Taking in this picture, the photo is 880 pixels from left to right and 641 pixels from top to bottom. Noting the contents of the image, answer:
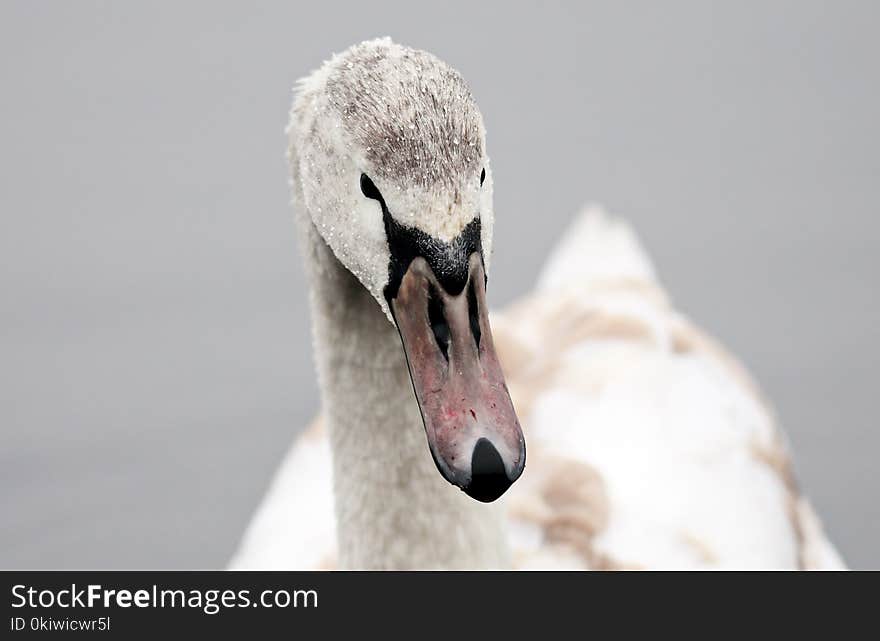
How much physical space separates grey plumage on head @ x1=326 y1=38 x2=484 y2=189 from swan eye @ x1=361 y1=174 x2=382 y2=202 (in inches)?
2.5

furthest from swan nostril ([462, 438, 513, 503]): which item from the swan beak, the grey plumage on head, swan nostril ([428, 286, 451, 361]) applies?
the grey plumage on head

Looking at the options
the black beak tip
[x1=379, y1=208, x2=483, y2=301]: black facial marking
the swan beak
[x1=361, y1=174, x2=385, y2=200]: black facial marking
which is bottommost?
the black beak tip

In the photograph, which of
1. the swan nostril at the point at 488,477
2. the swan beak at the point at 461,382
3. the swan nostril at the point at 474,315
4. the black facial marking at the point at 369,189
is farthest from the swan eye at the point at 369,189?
the swan nostril at the point at 488,477

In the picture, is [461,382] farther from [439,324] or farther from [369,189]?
[369,189]

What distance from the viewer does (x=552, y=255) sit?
6.61 metres

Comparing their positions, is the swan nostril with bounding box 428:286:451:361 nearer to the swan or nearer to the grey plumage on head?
the swan

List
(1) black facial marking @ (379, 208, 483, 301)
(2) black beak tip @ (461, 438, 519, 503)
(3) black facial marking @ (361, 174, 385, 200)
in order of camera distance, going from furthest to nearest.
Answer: (3) black facial marking @ (361, 174, 385, 200) → (1) black facial marking @ (379, 208, 483, 301) → (2) black beak tip @ (461, 438, 519, 503)

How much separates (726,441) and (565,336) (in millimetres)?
863

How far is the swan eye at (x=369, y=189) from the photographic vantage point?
2.69 m

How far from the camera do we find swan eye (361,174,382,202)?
269 centimetres

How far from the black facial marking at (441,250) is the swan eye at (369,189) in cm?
5

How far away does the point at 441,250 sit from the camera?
2.56 m

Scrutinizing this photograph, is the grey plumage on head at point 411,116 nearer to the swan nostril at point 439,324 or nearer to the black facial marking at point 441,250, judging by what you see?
the black facial marking at point 441,250
